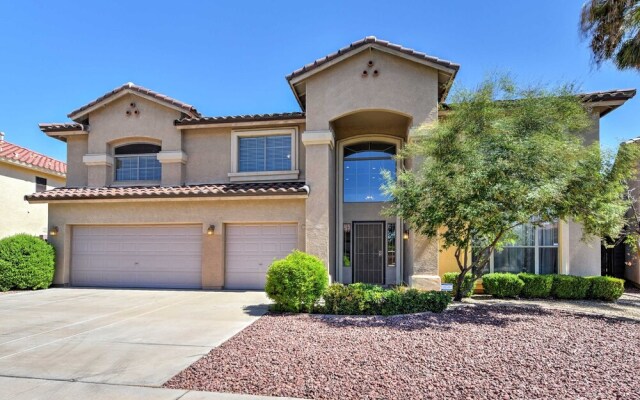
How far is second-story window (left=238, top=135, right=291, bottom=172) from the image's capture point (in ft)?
50.1

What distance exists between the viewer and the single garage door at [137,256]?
14586mm

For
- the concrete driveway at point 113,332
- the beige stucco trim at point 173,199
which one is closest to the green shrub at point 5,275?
the concrete driveway at point 113,332

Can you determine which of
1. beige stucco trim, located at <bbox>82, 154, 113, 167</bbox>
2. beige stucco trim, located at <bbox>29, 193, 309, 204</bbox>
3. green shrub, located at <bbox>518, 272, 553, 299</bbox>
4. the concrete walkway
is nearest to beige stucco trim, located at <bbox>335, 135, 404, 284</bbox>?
beige stucco trim, located at <bbox>29, 193, 309, 204</bbox>

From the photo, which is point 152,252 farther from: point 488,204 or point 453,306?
point 488,204

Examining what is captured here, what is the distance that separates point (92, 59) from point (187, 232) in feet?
28.7

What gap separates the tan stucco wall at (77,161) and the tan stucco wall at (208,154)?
4.51 metres

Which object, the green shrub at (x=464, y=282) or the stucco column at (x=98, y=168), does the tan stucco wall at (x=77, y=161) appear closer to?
the stucco column at (x=98, y=168)

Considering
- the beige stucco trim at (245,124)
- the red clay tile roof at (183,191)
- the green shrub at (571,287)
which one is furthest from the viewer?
the beige stucco trim at (245,124)

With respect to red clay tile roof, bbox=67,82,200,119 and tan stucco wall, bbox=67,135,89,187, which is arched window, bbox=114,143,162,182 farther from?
red clay tile roof, bbox=67,82,200,119

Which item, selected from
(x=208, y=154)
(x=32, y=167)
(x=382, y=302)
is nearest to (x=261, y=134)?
(x=208, y=154)

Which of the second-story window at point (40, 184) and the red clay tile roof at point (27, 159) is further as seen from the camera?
the second-story window at point (40, 184)

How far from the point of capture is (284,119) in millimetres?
14805

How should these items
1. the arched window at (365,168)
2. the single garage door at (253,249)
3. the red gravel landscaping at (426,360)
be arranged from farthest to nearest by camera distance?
the arched window at (365,168)
the single garage door at (253,249)
the red gravel landscaping at (426,360)

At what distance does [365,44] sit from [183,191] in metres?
8.07
